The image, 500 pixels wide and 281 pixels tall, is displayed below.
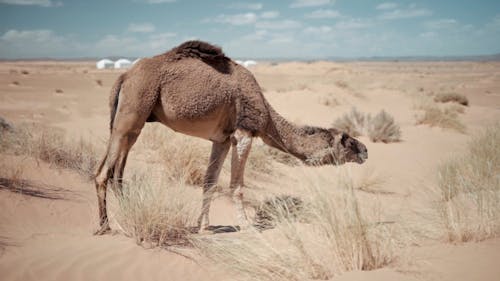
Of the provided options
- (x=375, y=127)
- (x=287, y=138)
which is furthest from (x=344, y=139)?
(x=375, y=127)

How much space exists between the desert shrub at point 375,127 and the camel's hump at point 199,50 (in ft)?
35.0

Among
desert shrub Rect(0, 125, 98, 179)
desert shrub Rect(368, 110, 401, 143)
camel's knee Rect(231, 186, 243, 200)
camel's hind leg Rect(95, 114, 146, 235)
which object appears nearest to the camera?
camel's hind leg Rect(95, 114, 146, 235)

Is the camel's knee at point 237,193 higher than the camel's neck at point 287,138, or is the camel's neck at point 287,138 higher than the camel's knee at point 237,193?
the camel's neck at point 287,138

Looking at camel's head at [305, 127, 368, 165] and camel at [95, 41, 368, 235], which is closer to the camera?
camel at [95, 41, 368, 235]

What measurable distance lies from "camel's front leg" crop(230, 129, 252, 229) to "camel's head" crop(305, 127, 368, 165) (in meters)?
1.04

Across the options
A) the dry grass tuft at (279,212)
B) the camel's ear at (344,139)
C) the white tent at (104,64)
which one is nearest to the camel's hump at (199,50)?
the dry grass tuft at (279,212)

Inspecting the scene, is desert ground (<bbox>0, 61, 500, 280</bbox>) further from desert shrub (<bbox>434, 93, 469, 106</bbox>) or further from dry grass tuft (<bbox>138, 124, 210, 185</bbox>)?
desert shrub (<bbox>434, 93, 469, 106</bbox>)

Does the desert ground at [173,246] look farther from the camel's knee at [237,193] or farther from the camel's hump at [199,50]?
the camel's hump at [199,50]

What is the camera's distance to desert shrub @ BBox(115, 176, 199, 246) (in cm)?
516

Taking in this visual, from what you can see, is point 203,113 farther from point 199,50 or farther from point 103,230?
point 103,230

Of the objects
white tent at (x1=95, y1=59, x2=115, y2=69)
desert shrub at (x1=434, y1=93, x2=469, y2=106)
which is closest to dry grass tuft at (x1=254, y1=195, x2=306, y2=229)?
desert shrub at (x1=434, y1=93, x2=469, y2=106)

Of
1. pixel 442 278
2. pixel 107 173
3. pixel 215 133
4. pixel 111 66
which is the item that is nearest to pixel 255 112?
pixel 215 133

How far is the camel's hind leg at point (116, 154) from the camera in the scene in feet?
17.7

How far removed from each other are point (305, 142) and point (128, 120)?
2.61m
